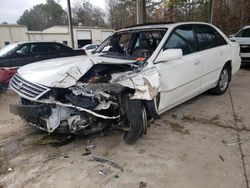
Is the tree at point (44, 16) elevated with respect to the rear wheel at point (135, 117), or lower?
elevated

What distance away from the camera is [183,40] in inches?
168

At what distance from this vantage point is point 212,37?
5.09 m

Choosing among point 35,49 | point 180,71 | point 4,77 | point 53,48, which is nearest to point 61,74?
point 180,71

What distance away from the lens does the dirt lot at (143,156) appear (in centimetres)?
271

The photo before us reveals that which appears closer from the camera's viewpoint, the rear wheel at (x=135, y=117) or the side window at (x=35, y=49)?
the rear wheel at (x=135, y=117)

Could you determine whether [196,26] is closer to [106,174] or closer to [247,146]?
[247,146]

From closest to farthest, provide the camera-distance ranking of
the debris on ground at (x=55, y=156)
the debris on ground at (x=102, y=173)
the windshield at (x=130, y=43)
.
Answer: the debris on ground at (x=102, y=173)
the debris on ground at (x=55, y=156)
the windshield at (x=130, y=43)

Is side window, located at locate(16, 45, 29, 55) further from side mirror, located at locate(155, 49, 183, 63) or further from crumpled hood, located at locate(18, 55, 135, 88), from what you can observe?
side mirror, located at locate(155, 49, 183, 63)

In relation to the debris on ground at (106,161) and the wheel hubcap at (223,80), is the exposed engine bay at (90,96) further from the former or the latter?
the wheel hubcap at (223,80)

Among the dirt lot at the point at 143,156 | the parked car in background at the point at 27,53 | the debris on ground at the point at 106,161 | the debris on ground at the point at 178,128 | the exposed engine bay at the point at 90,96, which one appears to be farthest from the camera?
the parked car in background at the point at 27,53

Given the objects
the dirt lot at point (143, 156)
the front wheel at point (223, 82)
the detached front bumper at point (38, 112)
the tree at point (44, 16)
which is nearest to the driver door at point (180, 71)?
the dirt lot at point (143, 156)

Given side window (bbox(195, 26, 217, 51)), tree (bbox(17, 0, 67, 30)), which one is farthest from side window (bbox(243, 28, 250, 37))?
tree (bbox(17, 0, 67, 30))

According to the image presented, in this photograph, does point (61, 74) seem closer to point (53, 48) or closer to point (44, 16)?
point (53, 48)

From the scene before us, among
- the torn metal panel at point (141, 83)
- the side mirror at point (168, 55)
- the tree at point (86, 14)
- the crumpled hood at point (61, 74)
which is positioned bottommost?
the torn metal panel at point (141, 83)
